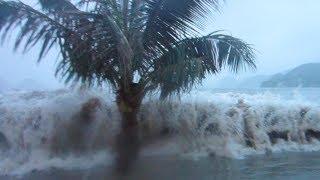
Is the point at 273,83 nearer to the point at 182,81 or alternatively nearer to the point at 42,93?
the point at 42,93

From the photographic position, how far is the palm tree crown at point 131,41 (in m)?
9.52

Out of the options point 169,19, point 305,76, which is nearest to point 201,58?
point 169,19

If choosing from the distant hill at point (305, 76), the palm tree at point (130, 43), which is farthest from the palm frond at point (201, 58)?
the distant hill at point (305, 76)

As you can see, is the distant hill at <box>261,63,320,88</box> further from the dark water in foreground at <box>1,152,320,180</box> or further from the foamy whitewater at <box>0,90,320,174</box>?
the dark water in foreground at <box>1,152,320,180</box>

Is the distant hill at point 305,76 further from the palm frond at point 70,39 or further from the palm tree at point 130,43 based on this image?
the palm frond at point 70,39

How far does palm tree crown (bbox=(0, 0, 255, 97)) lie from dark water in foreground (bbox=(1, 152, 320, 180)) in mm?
1616

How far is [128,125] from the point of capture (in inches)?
439

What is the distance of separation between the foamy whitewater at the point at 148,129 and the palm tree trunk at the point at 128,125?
242 millimetres

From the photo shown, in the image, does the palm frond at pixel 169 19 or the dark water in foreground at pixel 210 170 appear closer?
the dark water in foreground at pixel 210 170

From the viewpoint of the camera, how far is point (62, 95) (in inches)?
488

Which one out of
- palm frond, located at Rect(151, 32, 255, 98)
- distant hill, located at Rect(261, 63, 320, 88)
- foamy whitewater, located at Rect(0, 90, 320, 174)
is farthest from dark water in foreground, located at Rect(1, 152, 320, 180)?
distant hill, located at Rect(261, 63, 320, 88)

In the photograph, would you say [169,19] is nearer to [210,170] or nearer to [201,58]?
[201,58]

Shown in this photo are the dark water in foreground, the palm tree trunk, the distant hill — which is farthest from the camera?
the distant hill

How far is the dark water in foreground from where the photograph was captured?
8789 mm
